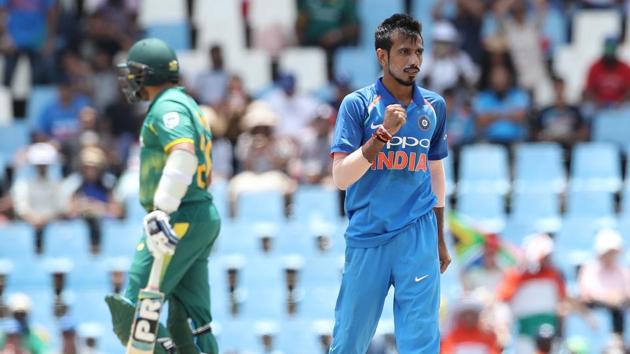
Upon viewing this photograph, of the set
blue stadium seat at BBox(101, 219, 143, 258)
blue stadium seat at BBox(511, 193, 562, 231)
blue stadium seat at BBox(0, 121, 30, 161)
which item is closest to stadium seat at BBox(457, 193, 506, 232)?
blue stadium seat at BBox(511, 193, 562, 231)

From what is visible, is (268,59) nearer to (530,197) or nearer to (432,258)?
(530,197)

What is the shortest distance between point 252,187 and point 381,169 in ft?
26.2

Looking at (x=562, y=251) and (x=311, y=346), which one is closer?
(x=311, y=346)

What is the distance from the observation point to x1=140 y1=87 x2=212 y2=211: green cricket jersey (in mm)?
9219

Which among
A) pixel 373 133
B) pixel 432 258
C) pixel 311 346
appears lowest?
pixel 311 346

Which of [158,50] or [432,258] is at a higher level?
[158,50]

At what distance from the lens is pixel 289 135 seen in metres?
17.3

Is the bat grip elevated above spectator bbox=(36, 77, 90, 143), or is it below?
above

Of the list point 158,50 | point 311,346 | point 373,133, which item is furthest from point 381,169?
point 311,346

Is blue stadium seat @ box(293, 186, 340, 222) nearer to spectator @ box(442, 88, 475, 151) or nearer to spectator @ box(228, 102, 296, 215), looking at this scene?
spectator @ box(228, 102, 296, 215)

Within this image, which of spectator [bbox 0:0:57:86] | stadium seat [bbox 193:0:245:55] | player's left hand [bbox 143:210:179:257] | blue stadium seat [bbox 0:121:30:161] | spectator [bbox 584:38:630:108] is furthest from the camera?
stadium seat [bbox 193:0:245:55]

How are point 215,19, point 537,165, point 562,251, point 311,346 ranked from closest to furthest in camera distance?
point 311,346
point 562,251
point 537,165
point 215,19

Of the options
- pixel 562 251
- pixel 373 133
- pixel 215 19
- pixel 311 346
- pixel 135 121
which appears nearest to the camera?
pixel 373 133

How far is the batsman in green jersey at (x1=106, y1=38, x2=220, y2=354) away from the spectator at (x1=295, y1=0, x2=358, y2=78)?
365 inches
